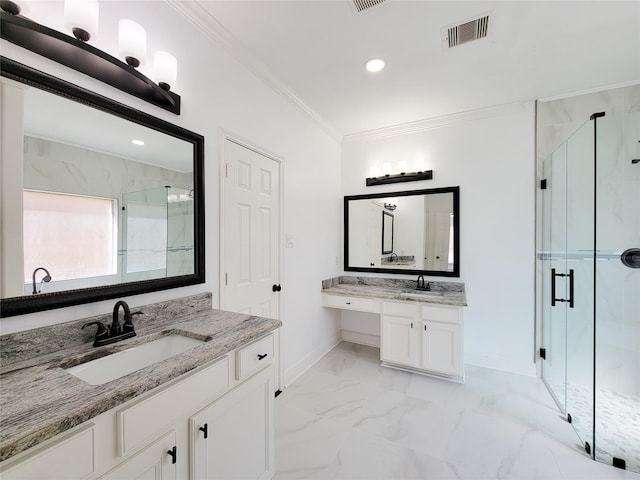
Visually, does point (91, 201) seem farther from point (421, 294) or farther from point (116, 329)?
point (421, 294)

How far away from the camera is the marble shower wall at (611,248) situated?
2.03 metres

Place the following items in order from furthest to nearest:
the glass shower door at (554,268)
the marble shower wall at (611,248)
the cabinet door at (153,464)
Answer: the glass shower door at (554,268), the marble shower wall at (611,248), the cabinet door at (153,464)

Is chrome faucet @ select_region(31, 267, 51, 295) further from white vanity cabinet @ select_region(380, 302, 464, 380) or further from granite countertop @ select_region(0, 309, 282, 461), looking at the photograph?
white vanity cabinet @ select_region(380, 302, 464, 380)

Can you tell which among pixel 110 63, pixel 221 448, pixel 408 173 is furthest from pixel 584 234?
pixel 110 63

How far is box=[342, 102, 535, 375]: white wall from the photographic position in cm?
276

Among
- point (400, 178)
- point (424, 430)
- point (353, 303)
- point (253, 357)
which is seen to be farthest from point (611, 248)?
point (253, 357)

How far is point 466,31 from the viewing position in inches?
71.3

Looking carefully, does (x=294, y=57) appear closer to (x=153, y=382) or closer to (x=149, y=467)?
(x=153, y=382)

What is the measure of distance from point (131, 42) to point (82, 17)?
19 centimetres

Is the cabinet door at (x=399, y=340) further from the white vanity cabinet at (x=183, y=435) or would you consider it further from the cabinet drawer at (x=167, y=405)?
the cabinet drawer at (x=167, y=405)

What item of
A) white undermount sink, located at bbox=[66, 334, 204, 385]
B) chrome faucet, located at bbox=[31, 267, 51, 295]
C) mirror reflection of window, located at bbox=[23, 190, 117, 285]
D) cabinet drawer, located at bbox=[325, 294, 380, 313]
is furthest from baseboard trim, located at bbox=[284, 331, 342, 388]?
chrome faucet, located at bbox=[31, 267, 51, 295]

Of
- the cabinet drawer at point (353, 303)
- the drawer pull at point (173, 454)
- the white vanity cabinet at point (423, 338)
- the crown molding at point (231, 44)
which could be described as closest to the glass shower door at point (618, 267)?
the white vanity cabinet at point (423, 338)

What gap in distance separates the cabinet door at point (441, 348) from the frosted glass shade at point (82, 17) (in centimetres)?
302

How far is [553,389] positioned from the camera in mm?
2404
